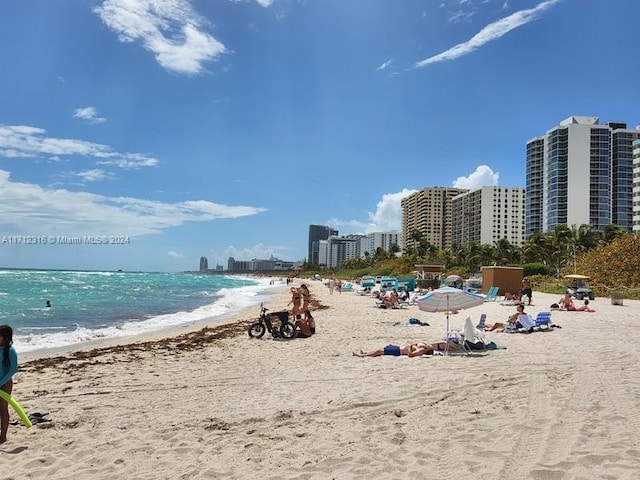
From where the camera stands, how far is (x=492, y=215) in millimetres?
146375

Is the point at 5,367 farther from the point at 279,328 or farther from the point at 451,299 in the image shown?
the point at 279,328

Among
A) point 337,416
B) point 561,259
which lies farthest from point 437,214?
point 337,416

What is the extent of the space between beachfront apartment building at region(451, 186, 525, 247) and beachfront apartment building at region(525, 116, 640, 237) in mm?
29283

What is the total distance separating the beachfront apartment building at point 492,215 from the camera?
14575 cm

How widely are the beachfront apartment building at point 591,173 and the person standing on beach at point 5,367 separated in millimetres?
119697

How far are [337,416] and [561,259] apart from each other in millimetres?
63224

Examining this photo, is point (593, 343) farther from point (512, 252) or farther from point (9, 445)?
point (512, 252)

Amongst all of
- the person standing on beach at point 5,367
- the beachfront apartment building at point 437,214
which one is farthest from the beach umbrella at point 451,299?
the beachfront apartment building at point 437,214

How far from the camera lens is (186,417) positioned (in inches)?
241

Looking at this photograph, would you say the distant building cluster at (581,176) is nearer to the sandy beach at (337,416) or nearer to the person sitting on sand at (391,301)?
the person sitting on sand at (391,301)

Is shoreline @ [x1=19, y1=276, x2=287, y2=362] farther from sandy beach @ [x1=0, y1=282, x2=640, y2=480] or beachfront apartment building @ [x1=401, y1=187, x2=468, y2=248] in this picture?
beachfront apartment building @ [x1=401, y1=187, x2=468, y2=248]

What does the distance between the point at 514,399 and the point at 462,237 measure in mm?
157933

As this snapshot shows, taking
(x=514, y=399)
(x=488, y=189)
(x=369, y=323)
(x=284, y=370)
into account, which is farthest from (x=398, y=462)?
(x=488, y=189)

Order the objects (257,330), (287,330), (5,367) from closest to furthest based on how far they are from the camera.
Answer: (5,367)
(287,330)
(257,330)
